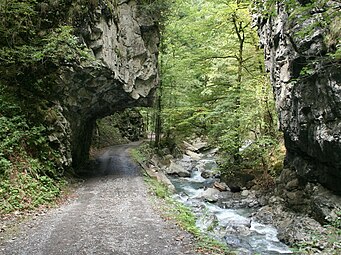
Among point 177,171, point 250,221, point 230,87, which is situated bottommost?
point 177,171

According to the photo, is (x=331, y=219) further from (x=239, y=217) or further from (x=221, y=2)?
(x=221, y=2)

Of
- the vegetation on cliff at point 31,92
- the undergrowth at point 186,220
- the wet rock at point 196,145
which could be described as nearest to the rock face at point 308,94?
the undergrowth at point 186,220

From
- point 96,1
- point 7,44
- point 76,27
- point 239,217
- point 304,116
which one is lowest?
point 239,217

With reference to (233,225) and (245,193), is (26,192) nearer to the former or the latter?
(233,225)

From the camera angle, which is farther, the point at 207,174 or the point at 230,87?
the point at 207,174

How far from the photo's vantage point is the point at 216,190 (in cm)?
1683

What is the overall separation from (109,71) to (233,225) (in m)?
8.83

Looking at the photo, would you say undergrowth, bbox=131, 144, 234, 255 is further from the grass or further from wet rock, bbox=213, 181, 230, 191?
wet rock, bbox=213, 181, 230, 191

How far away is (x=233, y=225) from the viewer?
11.1 meters

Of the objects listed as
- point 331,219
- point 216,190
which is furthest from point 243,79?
point 331,219

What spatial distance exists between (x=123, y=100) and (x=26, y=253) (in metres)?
13.4

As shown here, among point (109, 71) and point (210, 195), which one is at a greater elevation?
point (109, 71)

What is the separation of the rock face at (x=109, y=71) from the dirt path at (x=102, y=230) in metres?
5.06

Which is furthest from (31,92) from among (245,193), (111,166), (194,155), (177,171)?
(194,155)
